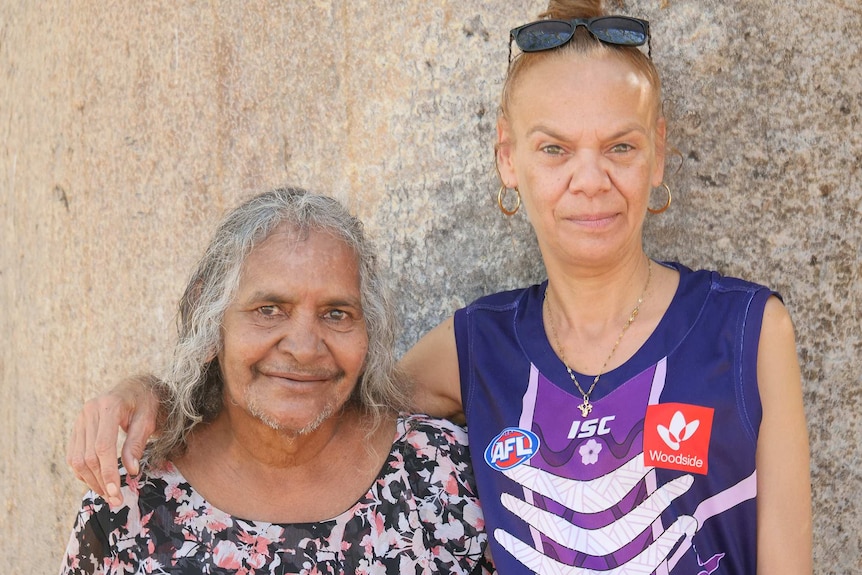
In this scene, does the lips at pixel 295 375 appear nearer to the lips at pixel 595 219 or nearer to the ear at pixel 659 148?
the lips at pixel 595 219

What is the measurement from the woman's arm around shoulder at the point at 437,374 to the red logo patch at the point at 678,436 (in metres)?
0.61

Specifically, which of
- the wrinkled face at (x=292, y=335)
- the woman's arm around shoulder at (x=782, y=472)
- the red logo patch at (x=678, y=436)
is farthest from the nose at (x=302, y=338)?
the woman's arm around shoulder at (x=782, y=472)

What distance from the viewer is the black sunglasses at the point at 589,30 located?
2275 mm

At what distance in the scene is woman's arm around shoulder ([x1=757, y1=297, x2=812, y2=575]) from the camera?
2059mm

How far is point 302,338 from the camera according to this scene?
7.54 feet

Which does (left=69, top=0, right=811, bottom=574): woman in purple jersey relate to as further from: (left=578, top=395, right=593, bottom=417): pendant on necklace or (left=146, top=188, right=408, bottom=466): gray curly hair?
(left=146, top=188, right=408, bottom=466): gray curly hair

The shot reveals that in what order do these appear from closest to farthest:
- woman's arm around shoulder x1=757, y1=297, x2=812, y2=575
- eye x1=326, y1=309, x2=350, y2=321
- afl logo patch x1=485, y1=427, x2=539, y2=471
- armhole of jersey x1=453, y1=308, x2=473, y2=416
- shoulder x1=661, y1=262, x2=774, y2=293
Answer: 1. woman's arm around shoulder x1=757, y1=297, x2=812, y2=575
2. shoulder x1=661, y1=262, x2=774, y2=293
3. afl logo patch x1=485, y1=427, x2=539, y2=471
4. eye x1=326, y1=309, x2=350, y2=321
5. armhole of jersey x1=453, y1=308, x2=473, y2=416

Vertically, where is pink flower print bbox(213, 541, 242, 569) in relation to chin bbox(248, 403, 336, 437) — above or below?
below

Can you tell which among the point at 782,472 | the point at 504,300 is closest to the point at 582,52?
the point at 504,300

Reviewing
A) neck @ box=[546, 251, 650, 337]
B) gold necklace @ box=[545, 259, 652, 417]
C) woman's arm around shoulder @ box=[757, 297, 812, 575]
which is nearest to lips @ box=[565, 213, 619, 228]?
neck @ box=[546, 251, 650, 337]

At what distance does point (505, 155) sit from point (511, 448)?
0.77 m

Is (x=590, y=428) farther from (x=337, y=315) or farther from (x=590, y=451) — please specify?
(x=337, y=315)

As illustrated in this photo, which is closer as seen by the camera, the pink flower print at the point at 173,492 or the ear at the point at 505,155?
the pink flower print at the point at 173,492

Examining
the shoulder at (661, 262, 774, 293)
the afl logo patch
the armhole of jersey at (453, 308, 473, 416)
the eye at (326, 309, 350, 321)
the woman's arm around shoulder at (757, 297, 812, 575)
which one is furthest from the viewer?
the armhole of jersey at (453, 308, 473, 416)
